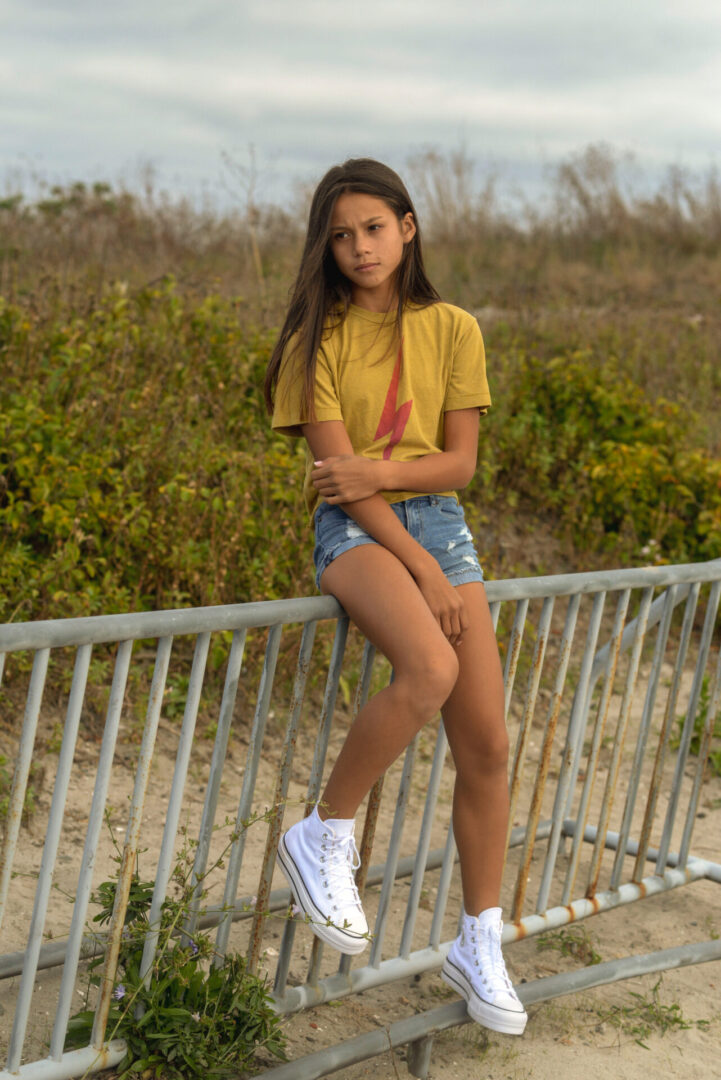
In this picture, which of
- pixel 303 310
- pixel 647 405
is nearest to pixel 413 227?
pixel 303 310

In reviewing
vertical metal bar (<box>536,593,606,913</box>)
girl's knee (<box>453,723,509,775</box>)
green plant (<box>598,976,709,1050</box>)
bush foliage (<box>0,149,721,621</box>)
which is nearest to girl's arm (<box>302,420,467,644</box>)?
girl's knee (<box>453,723,509,775</box>)

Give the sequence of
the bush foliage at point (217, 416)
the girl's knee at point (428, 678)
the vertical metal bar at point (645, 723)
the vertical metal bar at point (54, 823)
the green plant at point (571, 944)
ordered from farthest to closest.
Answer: the bush foliage at point (217, 416) < the green plant at point (571, 944) < the vertical metal bar at point (645, 723) < the girl's knee at point (428, 678) < the vertical metal bar at point (54, 823)

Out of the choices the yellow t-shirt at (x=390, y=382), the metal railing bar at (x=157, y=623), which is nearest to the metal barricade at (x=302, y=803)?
the metal railing bar at (x=157, y=623)

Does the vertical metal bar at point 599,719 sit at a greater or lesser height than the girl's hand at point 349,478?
lesser

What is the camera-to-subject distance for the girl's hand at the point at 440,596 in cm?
258

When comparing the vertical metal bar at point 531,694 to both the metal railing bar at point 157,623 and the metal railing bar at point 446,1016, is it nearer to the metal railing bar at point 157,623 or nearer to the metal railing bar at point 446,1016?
the metal railing bar at point 446,1016

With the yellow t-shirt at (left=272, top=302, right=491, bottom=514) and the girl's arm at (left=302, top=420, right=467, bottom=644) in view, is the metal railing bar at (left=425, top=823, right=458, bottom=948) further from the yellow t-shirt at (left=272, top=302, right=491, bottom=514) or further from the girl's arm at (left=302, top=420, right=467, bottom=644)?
the yellow t-shirt at (left=272, top=302, right=491, bottom=514)

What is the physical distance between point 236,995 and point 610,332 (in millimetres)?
8344

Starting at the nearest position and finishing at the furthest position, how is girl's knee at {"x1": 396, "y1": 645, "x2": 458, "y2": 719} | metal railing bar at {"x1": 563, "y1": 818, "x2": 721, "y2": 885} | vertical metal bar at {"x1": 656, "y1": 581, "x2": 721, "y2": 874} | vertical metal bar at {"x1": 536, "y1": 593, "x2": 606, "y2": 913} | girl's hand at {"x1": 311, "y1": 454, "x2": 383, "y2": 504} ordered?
1. girl's knee at {"x1": 396, "y1": 645, "x2": 458, "y2": 719}
2. girl's hand at {"x1": 311, "y1": 454, "x2": 383, "y2": 504}
3. vertical metal bar at {"x1": 536, "y1": 593, "x2": 606, "y2": 913}
4. vertical metal bar at {"x1": 656, "y1": 581, "x2": 721, "y2": 874}
5. metal railing bar at {"x1": 563, "y1": 818, "x2": 721, "y2": 885}

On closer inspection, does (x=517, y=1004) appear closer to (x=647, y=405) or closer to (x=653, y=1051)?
(x=653, y=1051)

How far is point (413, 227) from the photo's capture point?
9.41 feet

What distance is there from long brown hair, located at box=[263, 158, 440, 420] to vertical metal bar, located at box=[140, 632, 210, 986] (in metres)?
0.71

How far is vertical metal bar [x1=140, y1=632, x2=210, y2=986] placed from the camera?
7.47 feet

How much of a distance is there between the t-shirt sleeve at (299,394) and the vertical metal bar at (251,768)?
1.72 ft
